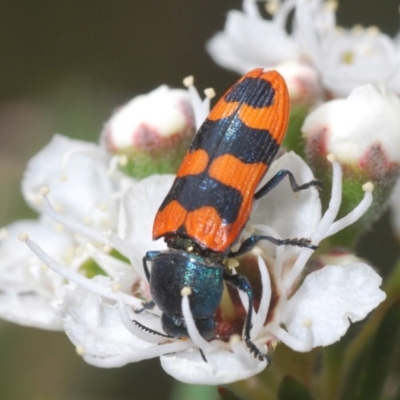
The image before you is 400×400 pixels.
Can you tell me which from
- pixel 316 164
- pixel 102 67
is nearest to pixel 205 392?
pixel 316 164

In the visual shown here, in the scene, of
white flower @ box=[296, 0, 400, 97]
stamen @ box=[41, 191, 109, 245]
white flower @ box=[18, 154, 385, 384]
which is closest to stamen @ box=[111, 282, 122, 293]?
white flower @ box=[18, 154, 385, 384]

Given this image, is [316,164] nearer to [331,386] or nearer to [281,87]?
[281,87]

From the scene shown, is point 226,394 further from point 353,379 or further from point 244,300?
point 353,379

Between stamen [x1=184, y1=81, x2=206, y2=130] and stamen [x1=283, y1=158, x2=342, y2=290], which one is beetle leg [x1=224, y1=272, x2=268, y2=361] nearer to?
stamen [x1=283, y1=158, x2=342, y2=290]

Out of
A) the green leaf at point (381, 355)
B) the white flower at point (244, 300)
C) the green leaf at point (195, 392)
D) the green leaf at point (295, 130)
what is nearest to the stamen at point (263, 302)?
the white flower at point (244, 300)

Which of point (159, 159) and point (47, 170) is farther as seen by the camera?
point (47, 170)

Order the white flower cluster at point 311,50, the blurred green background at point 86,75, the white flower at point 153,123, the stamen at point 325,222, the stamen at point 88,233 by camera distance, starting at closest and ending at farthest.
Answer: the stamen at point 325,222 → the stamen at point 88,233 → the white flower at point 153,123 → the white flower cluster at point 311,50 → the blurred green background at point 86,75

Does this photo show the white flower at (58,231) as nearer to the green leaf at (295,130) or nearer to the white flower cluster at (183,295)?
the white flower cluster at (183,295)

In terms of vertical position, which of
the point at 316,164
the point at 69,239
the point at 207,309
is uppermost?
the point at 316,164
